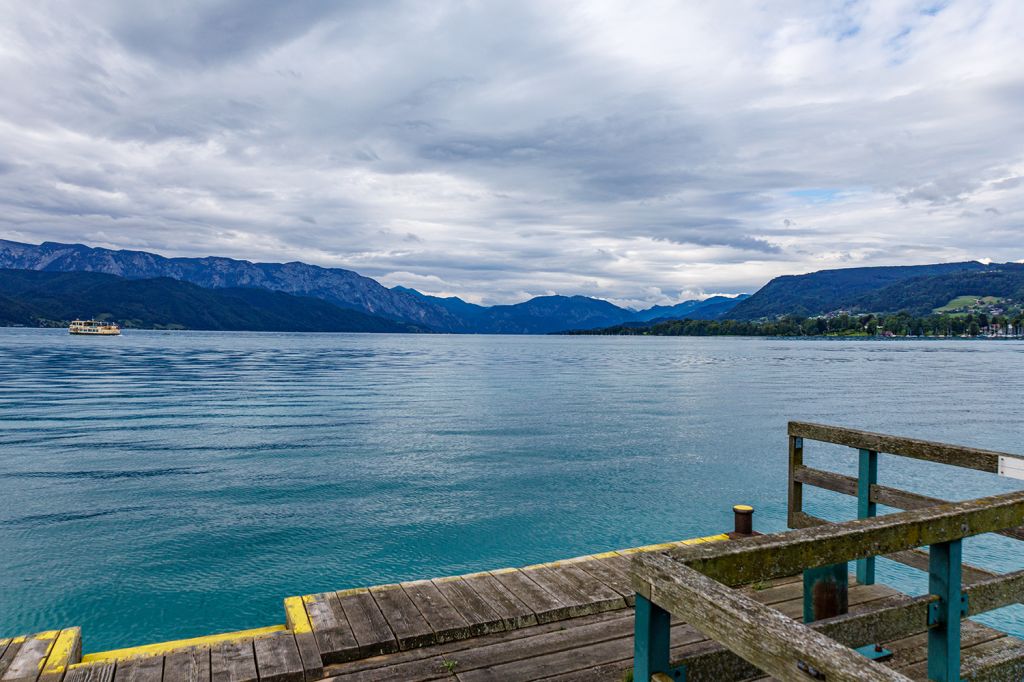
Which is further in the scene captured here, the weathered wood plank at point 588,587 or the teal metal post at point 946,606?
the weathered wood plank at point 588,587

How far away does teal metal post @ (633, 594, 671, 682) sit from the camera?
10.7 feet

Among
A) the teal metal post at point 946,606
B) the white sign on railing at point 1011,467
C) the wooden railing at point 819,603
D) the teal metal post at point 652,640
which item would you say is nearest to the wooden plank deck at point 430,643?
the teal metal post at point 946,606

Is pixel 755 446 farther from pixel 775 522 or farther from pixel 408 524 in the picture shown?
pixel 408 524

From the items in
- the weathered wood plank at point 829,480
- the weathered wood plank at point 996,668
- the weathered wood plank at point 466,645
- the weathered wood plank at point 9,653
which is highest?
the weathered wood plank at point 829,480

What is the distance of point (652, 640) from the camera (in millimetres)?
3279

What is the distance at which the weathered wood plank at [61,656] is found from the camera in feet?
18.7

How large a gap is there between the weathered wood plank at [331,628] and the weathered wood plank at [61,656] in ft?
7.10

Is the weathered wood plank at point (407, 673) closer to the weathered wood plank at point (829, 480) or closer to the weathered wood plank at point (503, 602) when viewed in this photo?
the weathered wood plank at point (503, 602)

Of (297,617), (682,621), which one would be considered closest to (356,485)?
(297,617)

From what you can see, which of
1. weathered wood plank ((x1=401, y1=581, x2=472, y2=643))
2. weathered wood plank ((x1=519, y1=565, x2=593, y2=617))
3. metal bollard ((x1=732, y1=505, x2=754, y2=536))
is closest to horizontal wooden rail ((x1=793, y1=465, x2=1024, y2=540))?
metal bollard ((x1=732, y1=505, x2=754, y2=536))

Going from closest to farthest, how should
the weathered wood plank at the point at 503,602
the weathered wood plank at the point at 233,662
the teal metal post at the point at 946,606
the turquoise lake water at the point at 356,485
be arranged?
the teal metal post at the point at 946,606 → the weathered wood plank at the point at 233,662 → the weathered wood plank at the point at 503,602 → the turquoise lake water at the point at 356,485

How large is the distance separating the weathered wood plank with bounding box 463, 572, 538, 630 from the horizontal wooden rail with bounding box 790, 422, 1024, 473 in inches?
155

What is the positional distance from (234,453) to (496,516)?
12.6 meters

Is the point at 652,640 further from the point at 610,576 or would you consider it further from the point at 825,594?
the point at 610,576
